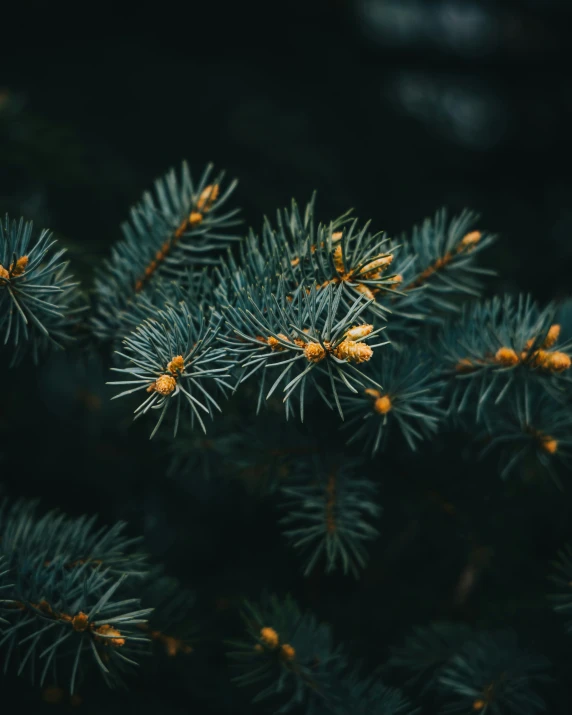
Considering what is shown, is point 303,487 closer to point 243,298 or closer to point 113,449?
point 243,298

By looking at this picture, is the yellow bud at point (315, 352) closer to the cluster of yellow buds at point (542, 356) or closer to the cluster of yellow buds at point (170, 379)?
the cluster of yellow buds at point (170, 379)

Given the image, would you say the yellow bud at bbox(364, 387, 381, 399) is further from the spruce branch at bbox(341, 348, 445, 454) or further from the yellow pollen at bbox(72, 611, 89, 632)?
the yellow pollen at bbox(72, 611, 89, 632)

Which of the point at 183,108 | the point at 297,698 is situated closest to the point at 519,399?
the point at 297,698

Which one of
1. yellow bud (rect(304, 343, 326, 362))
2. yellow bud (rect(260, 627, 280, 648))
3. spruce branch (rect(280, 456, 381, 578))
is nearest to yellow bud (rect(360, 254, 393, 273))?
yellow bud (rect(304, 343, 326, 362))

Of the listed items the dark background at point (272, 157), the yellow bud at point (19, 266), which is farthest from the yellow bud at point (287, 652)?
the yellow bud at point (19, 266)

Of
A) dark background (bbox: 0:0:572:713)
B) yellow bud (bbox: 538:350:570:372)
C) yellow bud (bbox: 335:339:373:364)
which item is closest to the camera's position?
yellow bud (bbox: 335:339:373:364)

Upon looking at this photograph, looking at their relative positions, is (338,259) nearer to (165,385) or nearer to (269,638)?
(165,385)

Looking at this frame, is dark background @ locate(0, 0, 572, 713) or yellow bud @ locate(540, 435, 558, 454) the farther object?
dark background @ locate(0, 0, 572, 713)
